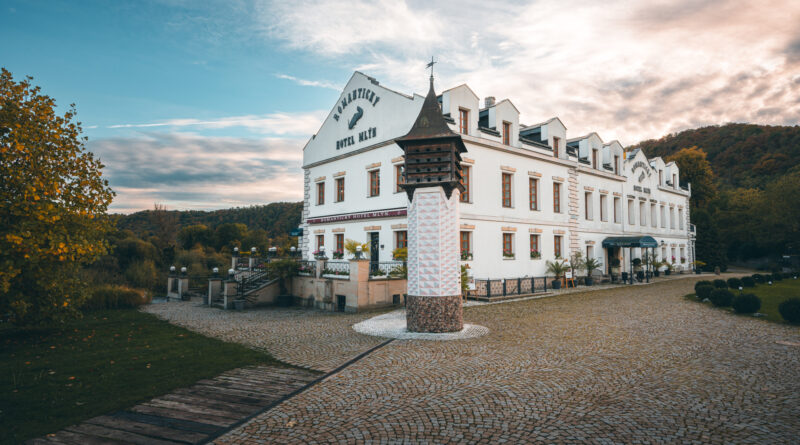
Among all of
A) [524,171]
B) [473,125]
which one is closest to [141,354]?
[473,125]

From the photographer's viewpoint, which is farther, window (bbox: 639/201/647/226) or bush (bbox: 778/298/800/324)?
window (bbox: 639/201/647/226)

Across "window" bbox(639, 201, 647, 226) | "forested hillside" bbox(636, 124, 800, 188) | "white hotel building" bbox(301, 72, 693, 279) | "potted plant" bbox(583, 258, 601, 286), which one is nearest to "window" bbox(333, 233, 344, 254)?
"white hotel building" bbox(301, 72, 693, 279)

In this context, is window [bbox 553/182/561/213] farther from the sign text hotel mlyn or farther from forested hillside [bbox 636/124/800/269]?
forested hillside [bbox 636/124/800/269]

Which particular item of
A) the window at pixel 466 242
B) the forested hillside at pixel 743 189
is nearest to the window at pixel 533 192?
the window at pixel 466 242

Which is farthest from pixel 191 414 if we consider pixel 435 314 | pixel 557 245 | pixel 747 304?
pixel 557 245

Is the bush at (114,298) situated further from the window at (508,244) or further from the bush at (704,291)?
the bush at (704,291)

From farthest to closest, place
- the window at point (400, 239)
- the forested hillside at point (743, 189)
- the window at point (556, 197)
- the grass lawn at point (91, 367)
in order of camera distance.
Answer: the forested hillside at point (743, 189) → the window at point (556, 197) → the window at point (400, 239) → the grass lawn at point (91, 367)

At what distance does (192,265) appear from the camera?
30.1 meters

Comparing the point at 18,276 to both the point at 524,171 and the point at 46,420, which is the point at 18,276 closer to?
the point at 46,420

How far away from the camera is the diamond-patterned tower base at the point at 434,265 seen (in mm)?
11047

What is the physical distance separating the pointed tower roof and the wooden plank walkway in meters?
7.02

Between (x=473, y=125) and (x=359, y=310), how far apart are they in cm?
1095

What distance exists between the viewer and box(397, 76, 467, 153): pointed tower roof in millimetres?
11500

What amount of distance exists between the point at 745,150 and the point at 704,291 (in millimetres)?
65555
